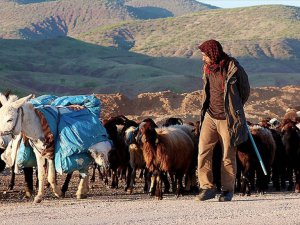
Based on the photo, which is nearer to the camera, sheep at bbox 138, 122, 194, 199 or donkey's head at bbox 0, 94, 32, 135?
donkey's head at bbox 0, 94, 32, 135

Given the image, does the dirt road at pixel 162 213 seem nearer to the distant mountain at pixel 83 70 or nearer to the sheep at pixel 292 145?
the sheep at pixel 292 145

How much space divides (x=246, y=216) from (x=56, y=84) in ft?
250

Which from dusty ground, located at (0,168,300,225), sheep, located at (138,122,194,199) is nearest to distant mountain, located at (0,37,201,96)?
sheep, located at (138,122,194,199)

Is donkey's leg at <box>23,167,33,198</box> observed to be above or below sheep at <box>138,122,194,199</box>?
below

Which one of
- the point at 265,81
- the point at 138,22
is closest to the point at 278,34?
the point at 138,22

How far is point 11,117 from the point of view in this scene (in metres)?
13.2

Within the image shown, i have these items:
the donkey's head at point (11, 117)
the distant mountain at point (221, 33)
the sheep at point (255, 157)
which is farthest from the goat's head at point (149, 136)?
the distant mountain at point (221, 33)

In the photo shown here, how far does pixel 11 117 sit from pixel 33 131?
2.40 feet

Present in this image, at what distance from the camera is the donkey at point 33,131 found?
43.5ft

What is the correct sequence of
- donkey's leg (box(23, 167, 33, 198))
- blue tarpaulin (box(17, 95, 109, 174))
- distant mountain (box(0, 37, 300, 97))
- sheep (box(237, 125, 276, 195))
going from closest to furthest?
blue tarpaulin (box(17, 95, 109, 174)) → donkey's leg (box(23, 167, 33, 198)) → sheep (box(237, 125, 276, 195)) → distant mountain (box(0, 37, 300, 97))

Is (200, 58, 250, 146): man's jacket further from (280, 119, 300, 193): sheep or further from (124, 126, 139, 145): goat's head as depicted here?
(280, 119, 300, 193): sheep

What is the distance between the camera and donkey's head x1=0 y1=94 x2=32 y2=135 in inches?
520

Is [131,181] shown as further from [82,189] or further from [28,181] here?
[82,189]

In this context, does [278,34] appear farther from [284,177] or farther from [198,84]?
[284,177]
